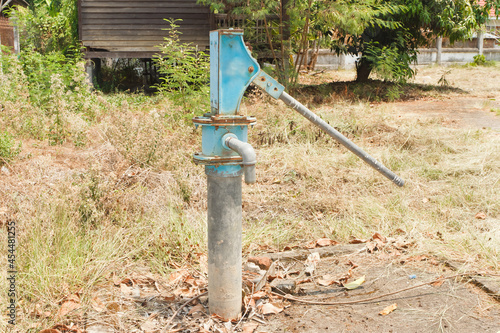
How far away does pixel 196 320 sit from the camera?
91.0 inches

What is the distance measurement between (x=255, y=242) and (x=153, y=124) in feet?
6.84

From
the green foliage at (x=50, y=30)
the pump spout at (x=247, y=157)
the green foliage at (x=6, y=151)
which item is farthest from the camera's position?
the green foliage at (x=50, y=30)

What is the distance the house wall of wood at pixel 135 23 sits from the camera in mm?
→ 11711

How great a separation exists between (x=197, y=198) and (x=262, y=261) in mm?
1414

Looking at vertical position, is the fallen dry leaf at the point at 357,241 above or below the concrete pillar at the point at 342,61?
below

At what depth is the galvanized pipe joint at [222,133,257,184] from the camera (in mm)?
1884

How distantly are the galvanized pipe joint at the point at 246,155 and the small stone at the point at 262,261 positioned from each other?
929 mm

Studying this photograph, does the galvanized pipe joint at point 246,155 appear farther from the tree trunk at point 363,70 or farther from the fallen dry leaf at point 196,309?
the tree trunk at point 363,70

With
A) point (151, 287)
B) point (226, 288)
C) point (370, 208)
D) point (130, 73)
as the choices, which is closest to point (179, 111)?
point (370, 208)

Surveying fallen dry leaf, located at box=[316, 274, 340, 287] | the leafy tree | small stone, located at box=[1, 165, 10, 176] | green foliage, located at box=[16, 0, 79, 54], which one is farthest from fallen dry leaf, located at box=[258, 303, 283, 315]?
green foliage, located at box=[16, 0, 79, 54]

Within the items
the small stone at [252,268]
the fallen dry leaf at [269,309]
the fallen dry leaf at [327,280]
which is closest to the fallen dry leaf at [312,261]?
the fallen dry leaf at [327,280]

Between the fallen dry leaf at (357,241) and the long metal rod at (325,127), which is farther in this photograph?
the fallen dry leaf at (357,241)

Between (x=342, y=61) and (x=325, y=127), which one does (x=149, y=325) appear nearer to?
(x=325, y=127)

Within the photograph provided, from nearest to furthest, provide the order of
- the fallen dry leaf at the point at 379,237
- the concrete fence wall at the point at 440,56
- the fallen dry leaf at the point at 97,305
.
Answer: the fallen dry leaf at the point at 97,305
the fallen dry leaf at the point at 379,237
the concrete fence wall at the point at 440,56
